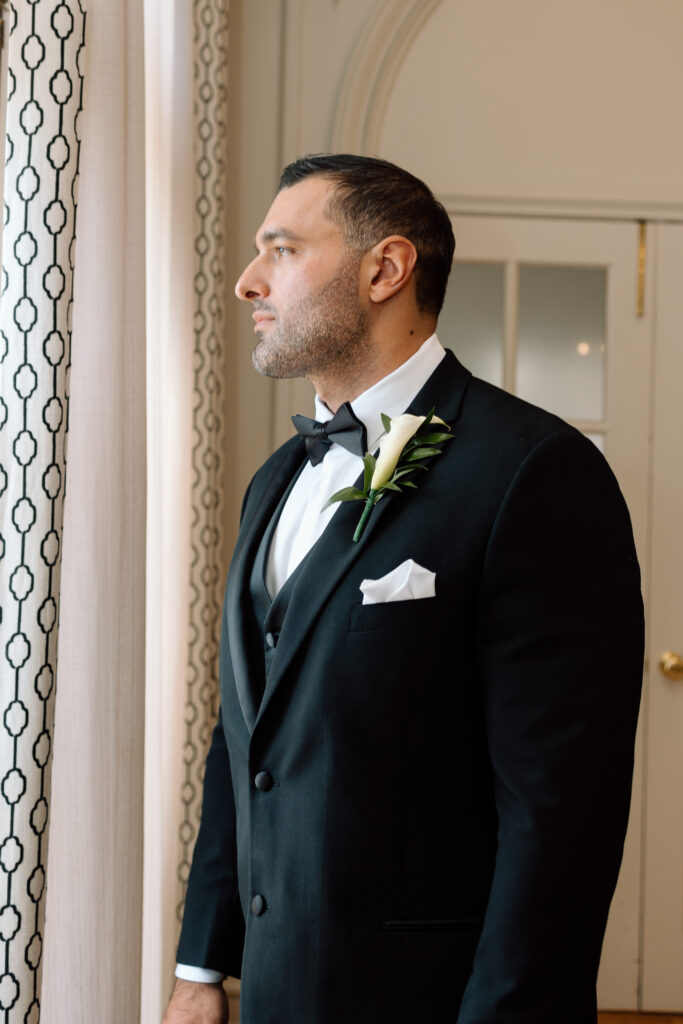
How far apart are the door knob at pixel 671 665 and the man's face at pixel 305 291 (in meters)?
2.03

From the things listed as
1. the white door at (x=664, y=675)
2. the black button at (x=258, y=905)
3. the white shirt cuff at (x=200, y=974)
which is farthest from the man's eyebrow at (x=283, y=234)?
the white door at (x=664, y=675)

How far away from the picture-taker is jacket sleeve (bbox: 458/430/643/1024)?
0.97m

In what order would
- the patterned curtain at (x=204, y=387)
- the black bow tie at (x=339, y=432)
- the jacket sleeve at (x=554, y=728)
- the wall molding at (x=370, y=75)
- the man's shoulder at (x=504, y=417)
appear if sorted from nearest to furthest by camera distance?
the jacket sleeve at (x=554, y=728) → the man's shoulder at (x=504, y=417) → the black bow tie at (x=339, y=432) → the patterned curtain at (x=204, y=387) → the wall molding at (x=370, y=75)

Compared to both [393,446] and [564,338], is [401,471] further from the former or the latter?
[564,338]

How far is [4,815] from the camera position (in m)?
1.32

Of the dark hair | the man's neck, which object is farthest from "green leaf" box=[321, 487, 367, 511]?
the dark hair

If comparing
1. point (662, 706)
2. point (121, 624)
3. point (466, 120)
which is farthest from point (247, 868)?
point (466, 120)

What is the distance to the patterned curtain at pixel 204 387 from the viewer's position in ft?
8.09

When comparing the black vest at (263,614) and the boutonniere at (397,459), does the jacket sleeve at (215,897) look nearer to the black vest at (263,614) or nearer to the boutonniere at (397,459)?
the black vest at (263,614)

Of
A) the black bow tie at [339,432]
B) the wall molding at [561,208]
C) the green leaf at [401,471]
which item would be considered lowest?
the green leaf at [401,471]

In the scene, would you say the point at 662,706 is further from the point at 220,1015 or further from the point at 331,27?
the point at 331,27

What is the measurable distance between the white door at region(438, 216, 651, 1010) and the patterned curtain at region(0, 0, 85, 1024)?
1769mm

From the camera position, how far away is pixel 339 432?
4.16ft

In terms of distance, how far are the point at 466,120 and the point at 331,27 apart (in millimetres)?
492
